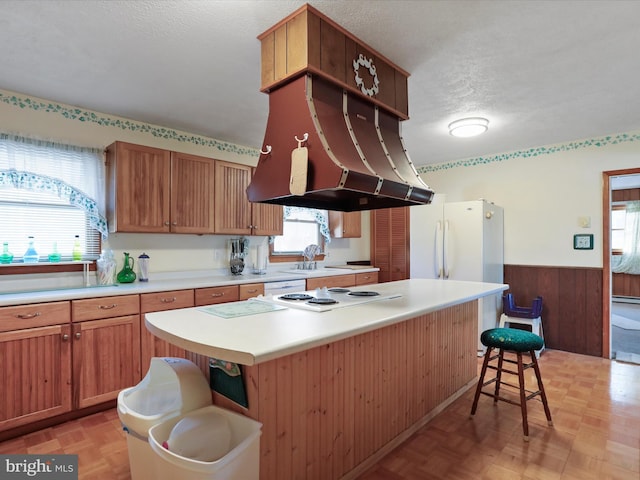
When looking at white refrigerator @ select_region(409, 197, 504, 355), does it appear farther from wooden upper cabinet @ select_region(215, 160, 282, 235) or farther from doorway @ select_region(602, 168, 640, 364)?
wooden upper cabinet @ select_region(215, 160, 282, 235)

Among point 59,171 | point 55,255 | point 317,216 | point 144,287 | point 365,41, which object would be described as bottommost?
point 144,287

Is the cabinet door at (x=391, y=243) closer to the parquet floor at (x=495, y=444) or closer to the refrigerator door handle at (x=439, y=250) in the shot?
the refrigerator door handle at (x=439, y=250)

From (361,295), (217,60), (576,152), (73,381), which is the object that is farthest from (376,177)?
(576,152)

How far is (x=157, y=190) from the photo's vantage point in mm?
3066

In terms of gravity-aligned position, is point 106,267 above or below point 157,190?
below

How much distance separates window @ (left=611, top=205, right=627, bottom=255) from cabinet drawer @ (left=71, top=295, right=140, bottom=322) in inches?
349

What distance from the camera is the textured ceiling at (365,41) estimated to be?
5.68 feet

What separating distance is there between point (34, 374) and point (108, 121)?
2.04 meters

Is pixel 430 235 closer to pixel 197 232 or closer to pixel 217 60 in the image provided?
pixel 197 232

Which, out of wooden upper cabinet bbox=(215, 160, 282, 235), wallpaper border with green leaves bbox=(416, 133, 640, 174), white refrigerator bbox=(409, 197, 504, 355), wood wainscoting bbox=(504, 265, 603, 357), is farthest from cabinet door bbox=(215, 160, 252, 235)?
wood wainscoting bbox=(504, 265, 603, 357)

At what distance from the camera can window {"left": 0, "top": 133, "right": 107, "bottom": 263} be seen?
2605mm

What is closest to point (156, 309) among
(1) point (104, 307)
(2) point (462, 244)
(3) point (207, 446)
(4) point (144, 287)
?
(4) point (144, 287)

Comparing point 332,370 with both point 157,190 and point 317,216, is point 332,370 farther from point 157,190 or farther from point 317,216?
point 317,216

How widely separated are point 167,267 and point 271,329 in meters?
2.37
